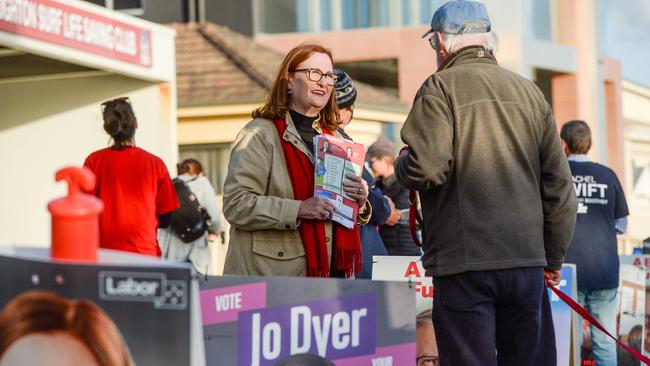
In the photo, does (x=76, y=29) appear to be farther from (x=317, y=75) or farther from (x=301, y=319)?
(x=301, y=319)

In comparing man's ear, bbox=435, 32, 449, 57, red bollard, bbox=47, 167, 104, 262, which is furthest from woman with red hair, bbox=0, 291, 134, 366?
man's ear, bbox=435, 32, 449, 57

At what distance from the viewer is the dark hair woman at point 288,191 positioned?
5.49 m

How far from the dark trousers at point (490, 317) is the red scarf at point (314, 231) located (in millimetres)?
649

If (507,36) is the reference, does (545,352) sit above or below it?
below

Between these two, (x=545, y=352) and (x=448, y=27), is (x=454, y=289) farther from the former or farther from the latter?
(x=448, y=27)

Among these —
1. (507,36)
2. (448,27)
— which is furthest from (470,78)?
(507,36)

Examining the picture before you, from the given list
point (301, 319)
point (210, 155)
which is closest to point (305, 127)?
point (301, 319)

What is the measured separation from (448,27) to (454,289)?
3.36ft

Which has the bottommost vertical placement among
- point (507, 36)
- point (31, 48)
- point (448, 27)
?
point (448, 27)

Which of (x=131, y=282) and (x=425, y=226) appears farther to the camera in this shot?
(x=425, y=226)

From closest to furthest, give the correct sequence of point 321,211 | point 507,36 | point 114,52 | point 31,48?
point 321,211 → point 31,48 → point 114,52 → point 507,36

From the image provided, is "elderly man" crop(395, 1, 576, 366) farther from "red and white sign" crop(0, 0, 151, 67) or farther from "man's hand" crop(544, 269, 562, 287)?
"red and white sign" crop(0, 0, 151, 67)

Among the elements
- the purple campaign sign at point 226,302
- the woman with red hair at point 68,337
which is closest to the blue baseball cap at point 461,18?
the purple campaign sign at point 226,302

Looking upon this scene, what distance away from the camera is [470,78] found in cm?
500
